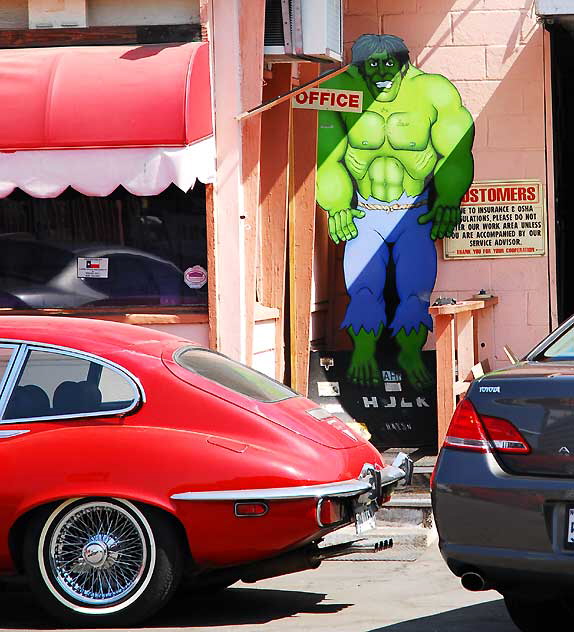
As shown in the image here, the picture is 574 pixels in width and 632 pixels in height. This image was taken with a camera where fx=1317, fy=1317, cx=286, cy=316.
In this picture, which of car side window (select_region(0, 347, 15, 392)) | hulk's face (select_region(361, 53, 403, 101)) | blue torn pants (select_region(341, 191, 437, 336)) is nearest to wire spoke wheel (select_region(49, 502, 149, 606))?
car side window (select_region(0, 347, 15, 392))

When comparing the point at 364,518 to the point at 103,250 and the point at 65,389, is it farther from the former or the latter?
the point at 103,250

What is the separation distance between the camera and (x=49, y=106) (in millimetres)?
9742

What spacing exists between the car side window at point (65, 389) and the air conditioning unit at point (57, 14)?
4591 mm

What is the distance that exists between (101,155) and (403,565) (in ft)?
12.2

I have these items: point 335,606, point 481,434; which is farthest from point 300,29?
point 481,434

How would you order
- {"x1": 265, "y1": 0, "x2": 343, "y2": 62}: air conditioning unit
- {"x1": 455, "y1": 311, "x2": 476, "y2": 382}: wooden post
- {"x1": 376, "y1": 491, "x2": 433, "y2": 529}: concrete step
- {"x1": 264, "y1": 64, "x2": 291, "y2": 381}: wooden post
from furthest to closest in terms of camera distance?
{"x1": 264, "y1": 64, "x2": 291, "y2": 381}: wooden post, {"x1": 265, "y1": 0, "x2": 343, "y2": 62}: air conditioning unit, {"x1": 455, "y1": 311, "x2": 476, "y2": 382}: wooden post, {"x1": 376, "y1": 491, "x2": 433, "y2": 529}: concrete step

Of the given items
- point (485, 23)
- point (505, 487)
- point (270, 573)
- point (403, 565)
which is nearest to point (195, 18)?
point (485, 23)

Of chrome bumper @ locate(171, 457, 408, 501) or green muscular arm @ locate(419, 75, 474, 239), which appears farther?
green muscular arm @ locate(419, 75, 474, 239)

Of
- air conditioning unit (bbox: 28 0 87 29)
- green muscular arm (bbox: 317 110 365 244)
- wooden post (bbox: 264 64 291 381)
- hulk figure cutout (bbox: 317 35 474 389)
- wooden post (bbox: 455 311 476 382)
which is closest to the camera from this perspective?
air conditioning unit (bbox: 28 0 87 29)

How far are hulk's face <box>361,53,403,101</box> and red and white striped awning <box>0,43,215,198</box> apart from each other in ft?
8.42

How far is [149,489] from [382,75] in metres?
6.68

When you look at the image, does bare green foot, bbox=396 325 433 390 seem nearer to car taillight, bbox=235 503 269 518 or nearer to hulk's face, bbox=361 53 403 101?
hulk's face, bbox=361 53 403 101

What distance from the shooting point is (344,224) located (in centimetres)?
1204

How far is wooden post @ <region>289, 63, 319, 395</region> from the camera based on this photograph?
39.0 feet
